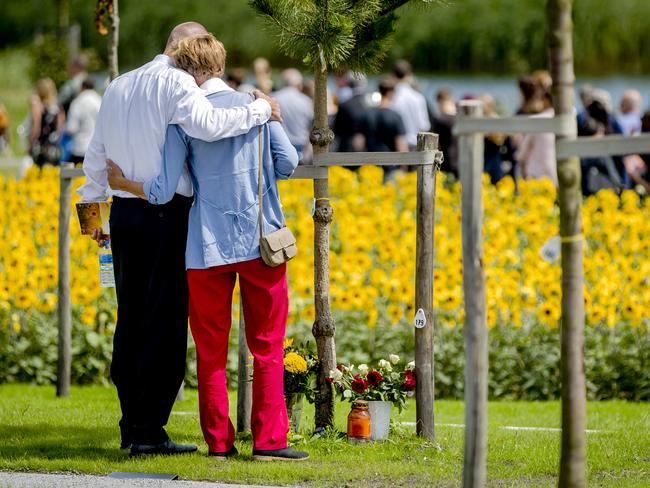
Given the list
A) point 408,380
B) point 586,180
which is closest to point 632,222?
point 586,180

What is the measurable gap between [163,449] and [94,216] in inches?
44.6

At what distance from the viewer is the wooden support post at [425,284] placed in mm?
6066

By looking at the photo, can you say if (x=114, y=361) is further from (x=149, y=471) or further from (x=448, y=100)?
(x=448, y=100)

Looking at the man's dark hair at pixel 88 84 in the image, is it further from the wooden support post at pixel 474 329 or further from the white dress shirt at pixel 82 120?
the wooden support post at pixel 474 329

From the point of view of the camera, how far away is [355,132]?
47.9 feet

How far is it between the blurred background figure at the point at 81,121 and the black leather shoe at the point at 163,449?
7.65m

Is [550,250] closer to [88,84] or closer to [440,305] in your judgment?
[440,305]

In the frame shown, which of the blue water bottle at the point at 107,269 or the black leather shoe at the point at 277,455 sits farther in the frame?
the blue water bottle at the point at 107,269

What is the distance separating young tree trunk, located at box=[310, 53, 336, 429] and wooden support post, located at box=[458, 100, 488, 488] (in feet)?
5.03

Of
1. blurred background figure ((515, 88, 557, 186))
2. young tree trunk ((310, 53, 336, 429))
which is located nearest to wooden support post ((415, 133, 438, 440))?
young tree trunk ((310, 53, 336, 429))

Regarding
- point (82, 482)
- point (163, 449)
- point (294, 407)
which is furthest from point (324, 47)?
point (82, 482)

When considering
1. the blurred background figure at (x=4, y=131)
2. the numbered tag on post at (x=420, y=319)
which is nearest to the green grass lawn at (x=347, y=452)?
the numbered tag on post at (x=420, y=319)

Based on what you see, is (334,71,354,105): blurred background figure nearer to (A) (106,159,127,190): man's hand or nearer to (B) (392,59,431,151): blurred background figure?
(B) (392,59,431,151): blurred background figure

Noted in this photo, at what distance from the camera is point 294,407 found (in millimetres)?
6352
